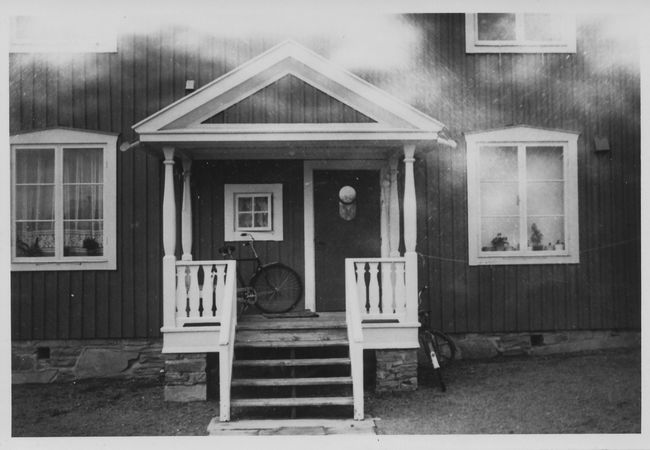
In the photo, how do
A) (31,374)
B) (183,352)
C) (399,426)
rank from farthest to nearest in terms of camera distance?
1. (31,374)
2. (183,352)
3. (399,426)

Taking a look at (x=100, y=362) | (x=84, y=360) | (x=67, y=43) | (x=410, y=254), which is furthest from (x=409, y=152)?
(x=84, y=360)

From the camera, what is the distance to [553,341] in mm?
8508

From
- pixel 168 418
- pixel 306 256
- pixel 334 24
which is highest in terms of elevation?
pixel 334 24

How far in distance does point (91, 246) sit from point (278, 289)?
267 centimetres

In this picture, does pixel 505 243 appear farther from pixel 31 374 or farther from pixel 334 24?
pixel 31 374

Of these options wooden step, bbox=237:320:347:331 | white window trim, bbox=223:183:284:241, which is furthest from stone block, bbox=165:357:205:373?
white window trim, bbox=223:183:284:241

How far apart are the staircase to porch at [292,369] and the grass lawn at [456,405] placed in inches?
16.6

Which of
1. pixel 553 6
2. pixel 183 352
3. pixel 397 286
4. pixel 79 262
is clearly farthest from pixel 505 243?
pixel 79 262

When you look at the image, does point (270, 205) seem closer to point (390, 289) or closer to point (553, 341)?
point (390, 289)

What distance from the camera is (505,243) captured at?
8.52m

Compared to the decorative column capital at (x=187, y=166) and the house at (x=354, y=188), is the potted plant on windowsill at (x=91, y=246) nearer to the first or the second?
the house at (x=354, y=188)

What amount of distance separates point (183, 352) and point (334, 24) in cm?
493

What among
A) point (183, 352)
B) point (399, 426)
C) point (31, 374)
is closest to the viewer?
point (399, 426)

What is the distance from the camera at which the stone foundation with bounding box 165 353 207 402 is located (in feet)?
22.5
